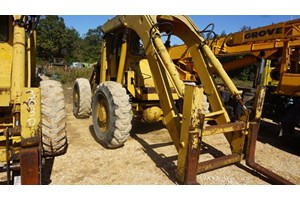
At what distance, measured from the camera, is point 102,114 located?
485cm

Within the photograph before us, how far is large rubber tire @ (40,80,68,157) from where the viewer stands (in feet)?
11.1

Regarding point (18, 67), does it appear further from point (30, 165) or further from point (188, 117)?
point (188, 117)

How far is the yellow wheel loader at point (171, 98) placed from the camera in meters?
3.09

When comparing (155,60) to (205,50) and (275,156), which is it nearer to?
(205,50)

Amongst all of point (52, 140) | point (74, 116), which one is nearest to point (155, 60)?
point (52, 140)

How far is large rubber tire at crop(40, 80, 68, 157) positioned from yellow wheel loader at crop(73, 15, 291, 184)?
0.97 m

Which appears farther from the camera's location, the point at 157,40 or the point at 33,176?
the point at 157,40

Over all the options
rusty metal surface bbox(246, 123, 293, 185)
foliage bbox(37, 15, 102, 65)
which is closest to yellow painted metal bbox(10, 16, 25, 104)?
rusty metal surface bbox(246, 123, 293, 185)

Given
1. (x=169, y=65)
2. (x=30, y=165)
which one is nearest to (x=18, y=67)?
(x=30, y=165)

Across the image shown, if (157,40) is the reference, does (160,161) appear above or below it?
below

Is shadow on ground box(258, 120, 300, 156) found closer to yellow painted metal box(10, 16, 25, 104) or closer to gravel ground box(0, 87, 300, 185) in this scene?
Answer: gravel ground box(0, 87, 300, 185)

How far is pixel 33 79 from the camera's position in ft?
15.7

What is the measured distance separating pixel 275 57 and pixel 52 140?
542 centimetres

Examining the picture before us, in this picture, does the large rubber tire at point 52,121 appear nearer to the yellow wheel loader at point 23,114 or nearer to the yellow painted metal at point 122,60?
the yellow wheel loader at point 23,114
